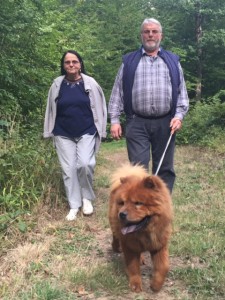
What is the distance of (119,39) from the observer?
21828 mm

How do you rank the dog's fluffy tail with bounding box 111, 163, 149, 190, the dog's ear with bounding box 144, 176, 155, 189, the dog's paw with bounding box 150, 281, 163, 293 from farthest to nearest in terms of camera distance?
the dog's fluffy tail with bounding box 111, 163, 149, 190 → the dog's paw with bounding box 150, 281, 163, 293 → the dog's ear with bounding box 144, 176, 155, 189

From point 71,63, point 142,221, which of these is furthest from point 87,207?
point 142,221

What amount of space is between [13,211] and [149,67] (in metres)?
2.27

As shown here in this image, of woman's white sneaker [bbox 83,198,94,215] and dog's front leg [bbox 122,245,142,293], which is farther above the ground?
dog's front leg [bbox 122,245,142,293]

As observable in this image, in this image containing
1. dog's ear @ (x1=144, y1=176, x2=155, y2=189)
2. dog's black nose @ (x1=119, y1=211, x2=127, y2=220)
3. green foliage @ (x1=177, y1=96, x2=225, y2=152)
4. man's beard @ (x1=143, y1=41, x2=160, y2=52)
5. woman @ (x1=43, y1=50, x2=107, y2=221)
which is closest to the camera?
dog's black nose @ (x1=119, y1=211, x2=127, y2=220)

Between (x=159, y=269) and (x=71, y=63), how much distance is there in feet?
9.99

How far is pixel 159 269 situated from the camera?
11.4 ft

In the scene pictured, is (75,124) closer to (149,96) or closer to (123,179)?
(149,96)

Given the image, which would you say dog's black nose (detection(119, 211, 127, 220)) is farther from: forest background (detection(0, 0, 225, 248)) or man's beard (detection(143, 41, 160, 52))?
man's beard (detection(143, 41, 160, 52))

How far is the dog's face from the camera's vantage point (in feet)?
10.6

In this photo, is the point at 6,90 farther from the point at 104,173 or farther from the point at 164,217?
the point at 164,217

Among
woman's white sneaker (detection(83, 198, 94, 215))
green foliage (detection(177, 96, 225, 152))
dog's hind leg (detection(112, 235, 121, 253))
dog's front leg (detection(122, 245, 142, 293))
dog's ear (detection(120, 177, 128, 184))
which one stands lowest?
green foliage (detection(177, 96, 225, 152))

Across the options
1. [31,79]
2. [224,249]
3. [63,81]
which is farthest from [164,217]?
[31,79]

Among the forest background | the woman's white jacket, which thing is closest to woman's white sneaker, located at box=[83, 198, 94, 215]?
the forest background
